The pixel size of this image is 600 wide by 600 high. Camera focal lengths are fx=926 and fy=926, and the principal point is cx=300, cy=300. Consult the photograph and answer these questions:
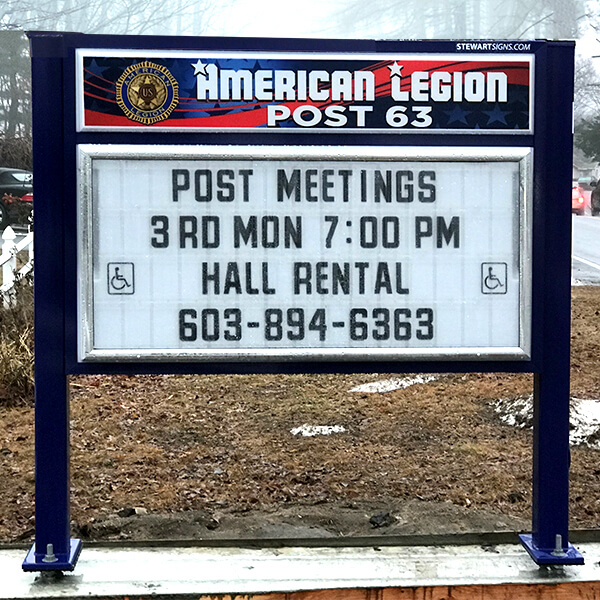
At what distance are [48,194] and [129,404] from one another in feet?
15.3

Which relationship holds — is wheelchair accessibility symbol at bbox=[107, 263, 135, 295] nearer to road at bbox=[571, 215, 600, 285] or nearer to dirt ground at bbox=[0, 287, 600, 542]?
dirt ground at bbox=[0, 287, 600, 542]

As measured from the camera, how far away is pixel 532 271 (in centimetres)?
373

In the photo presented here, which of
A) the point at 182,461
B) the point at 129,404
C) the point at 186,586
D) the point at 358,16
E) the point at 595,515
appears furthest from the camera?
the point at 358,16

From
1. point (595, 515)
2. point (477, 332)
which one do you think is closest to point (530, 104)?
point (477, 332)

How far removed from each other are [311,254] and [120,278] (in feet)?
2.54

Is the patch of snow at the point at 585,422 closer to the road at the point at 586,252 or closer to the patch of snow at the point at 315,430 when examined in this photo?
the patch of snow at the point at 315,430

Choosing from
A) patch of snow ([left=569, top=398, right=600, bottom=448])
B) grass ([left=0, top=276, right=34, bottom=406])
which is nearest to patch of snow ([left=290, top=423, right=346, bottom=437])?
patch of snow ([left=569, top=398, right=600, bottom=448])

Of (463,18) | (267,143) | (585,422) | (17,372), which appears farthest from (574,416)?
(463,18)

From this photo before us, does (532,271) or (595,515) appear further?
(595,515)

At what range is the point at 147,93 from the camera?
11.9ft

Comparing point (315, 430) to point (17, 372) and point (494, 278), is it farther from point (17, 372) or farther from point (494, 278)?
point (494, 278)

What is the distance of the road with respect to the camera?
18.8 m

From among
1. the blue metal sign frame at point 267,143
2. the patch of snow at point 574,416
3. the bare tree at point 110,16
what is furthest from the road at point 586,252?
the bare tree at point 110,16

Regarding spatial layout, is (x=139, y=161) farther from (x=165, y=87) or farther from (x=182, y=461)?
(x=182, y=461)
